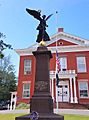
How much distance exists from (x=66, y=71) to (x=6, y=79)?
23.9 metres

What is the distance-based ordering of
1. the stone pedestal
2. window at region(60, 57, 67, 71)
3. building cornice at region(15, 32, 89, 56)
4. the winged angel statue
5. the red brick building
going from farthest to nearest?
building cornice at region(15, 32, 89, 56) < window at region(60, 57, 67, 71) < the red brick building < the winged angel statue < the stone pedestal

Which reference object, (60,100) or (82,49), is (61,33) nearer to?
(82,49)

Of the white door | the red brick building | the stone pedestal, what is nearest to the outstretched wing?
the stone pedestal

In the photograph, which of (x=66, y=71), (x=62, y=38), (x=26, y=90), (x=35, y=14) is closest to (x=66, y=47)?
(x=62, y=38)

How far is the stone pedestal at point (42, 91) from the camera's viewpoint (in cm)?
792

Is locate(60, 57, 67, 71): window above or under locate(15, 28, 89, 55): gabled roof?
under

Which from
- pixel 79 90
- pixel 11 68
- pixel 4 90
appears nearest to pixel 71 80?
pixel 79 90

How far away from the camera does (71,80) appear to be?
77.3 ft

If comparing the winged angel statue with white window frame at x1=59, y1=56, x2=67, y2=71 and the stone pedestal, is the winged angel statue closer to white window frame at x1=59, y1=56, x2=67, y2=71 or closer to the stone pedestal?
the stone pedestal

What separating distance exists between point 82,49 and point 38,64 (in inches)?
681

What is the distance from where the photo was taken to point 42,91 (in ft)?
27.7

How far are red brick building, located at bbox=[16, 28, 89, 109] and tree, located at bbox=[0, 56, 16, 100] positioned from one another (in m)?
17.8

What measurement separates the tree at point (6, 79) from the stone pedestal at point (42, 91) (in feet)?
114

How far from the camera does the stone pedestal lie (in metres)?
7.92
